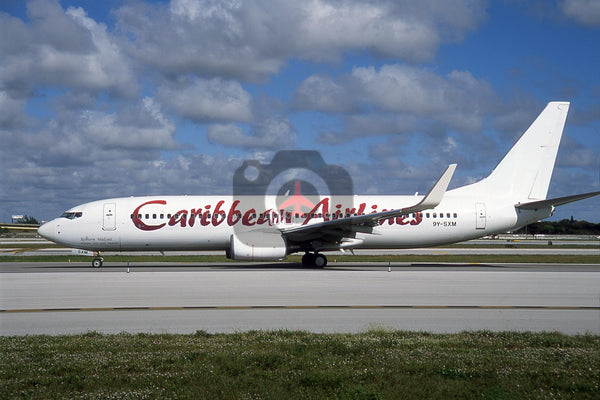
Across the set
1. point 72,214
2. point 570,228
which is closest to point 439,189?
point 72,214

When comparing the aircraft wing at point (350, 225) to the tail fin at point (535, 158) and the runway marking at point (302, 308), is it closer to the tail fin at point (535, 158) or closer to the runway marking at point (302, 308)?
the tail fin at point (535, 158)

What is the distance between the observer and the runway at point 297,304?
10.3m

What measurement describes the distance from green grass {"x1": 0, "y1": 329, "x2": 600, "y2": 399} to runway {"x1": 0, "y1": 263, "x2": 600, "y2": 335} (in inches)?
49.2

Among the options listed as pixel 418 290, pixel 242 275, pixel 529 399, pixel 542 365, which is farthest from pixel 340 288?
pixel 529 399

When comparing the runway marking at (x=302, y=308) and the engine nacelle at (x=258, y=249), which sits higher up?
the engine nacelle at (x=258, y=249)

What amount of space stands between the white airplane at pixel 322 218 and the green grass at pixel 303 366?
16.9 metres

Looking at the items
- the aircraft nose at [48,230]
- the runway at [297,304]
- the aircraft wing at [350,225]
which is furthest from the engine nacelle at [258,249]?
the aircraft nose at [48,230]

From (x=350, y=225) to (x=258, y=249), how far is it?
4743 millimetres

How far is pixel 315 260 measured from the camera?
26703mm

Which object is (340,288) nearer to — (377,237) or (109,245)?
(377,237)

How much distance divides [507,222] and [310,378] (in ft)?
83.6

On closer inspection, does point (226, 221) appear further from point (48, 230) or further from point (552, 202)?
point (552, 202)

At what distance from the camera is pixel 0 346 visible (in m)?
8.12

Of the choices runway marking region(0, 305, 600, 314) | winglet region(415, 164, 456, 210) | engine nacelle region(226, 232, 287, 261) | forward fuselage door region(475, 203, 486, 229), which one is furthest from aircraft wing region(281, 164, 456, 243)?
runway marking region(0, 305, 600, 314)
